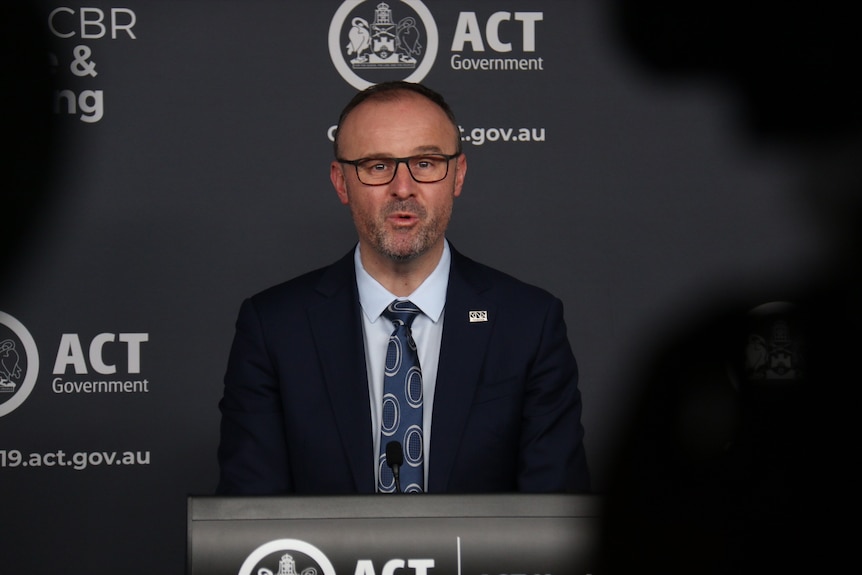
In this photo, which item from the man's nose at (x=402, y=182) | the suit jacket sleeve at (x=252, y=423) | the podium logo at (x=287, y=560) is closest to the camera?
the podium logo at (x=287, y=560)

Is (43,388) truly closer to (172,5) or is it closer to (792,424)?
(172,5)

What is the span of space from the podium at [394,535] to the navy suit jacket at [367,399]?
2.70 feet

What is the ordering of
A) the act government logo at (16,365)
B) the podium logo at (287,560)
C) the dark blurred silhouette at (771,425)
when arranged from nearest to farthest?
the dark blurred silhouette at (771,425) → the podium logo at (287,560) → the act government logo at (16,365)

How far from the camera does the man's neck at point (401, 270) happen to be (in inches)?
98.2

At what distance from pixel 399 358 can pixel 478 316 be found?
8.7 inches

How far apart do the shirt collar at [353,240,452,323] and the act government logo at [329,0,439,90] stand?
0.89 metres

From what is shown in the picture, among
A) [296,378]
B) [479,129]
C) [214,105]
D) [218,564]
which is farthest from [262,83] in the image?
[218,564]

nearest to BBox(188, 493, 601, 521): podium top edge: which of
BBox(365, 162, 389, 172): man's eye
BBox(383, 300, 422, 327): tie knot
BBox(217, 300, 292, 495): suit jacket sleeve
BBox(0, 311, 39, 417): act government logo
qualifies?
BBox(217, 300, 292, 495): suit jacket sleeve

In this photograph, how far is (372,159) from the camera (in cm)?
244

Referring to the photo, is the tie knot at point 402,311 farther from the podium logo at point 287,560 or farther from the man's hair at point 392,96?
the podium logo at point 287,560

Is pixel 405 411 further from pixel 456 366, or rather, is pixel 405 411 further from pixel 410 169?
pixel 410 169

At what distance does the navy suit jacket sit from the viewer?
7.76ft

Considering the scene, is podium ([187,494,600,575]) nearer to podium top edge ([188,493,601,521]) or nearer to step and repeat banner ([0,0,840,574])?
podium top edge ([188,493,601,521])

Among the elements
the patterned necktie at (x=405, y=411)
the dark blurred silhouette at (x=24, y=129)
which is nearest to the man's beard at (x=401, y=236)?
the patterned necktie at (x=405, y=411)
